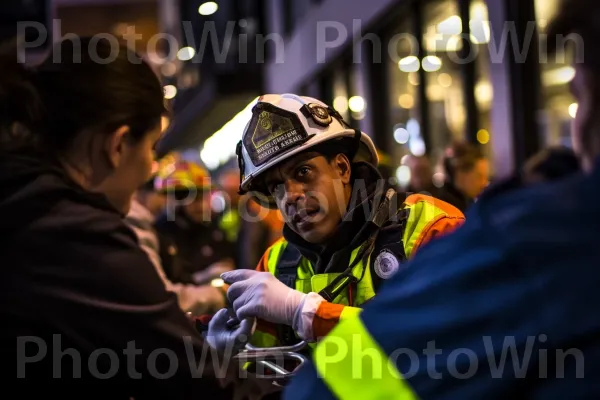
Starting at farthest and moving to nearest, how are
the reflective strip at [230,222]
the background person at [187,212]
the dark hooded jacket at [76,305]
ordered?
the reflective strip at [230,222] → the background person at [187,212] → the dark hooded jacket at [76,305]

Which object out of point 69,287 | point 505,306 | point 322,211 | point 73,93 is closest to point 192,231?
point 322,211

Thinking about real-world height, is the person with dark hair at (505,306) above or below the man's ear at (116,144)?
below

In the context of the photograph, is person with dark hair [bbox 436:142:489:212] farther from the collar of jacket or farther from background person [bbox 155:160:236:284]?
the collar of jacket

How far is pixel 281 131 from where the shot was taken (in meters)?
3.15

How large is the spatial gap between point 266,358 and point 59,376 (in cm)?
94

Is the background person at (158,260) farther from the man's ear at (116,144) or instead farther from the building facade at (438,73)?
the building facade at (438,73)

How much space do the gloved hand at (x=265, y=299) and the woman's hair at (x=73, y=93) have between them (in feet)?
2.53

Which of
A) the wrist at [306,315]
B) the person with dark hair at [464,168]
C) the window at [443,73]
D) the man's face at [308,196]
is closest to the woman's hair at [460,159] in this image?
the person with dark hair at [464,168]

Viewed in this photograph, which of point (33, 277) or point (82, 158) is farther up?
point (82, 158)

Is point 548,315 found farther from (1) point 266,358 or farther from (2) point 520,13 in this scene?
(2) point 520,13

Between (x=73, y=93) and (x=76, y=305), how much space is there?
1.68 ft

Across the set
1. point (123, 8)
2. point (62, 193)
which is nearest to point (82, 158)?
point (62, 193)

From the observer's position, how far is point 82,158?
7.18 ft

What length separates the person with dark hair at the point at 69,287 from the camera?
189cm
